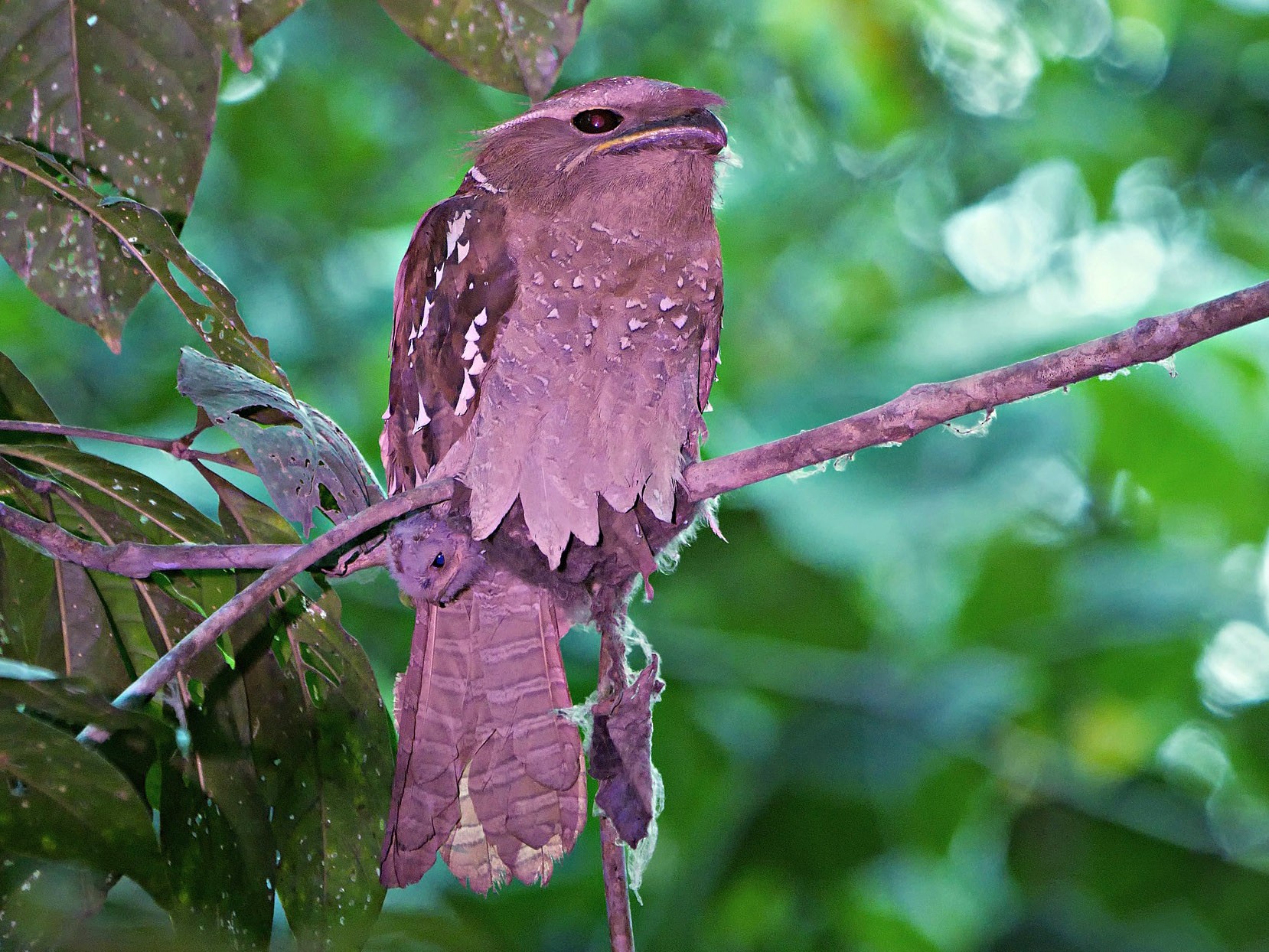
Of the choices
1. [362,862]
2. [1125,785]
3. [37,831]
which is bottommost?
[1125,785]

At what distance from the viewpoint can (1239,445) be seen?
3.17m

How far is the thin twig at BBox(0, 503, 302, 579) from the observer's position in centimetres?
85

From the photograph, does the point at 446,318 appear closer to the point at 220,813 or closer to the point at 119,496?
the point at 119,496

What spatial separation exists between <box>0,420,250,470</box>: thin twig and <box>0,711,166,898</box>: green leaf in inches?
12.1

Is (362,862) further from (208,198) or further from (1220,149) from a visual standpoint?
(1220,149)

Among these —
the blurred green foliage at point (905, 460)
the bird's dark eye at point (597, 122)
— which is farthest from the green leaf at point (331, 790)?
the blurred green foliage at point (905, 460)

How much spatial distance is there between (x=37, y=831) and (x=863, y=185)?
4.17 m

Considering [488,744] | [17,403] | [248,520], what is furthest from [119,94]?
[488,744]

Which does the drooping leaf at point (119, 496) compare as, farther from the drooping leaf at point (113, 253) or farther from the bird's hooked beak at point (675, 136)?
the bird's hooked beak at point (675, 136)

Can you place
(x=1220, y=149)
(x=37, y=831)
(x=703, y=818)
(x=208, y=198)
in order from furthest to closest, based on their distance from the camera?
(x=1220, y=149) < (x=208, y=198) < (x=703, y=818) < (x=37, y=831)

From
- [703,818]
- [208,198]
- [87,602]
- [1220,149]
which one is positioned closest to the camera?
[87,602]

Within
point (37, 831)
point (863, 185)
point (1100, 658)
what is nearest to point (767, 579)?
point (1100, 658)

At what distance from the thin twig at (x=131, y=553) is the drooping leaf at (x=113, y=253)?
8.7 inches

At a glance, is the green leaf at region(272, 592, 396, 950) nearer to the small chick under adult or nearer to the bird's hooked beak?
the small chick under adult
